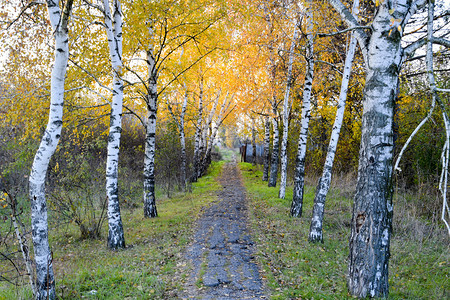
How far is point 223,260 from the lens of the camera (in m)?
5.85

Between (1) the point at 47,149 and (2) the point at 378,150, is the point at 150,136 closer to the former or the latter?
(1) the point at 47,149

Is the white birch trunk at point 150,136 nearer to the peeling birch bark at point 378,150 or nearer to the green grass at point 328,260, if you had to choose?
the green grass at point 328,260

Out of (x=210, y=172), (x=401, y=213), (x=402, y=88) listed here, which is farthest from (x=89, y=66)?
(x=210, y=172)

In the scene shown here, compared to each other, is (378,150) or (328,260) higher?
(378,150)

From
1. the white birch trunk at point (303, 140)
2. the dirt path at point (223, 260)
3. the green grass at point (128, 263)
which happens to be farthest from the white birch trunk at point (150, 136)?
the white birch trunk at point (303, 140)

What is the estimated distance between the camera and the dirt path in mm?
4574

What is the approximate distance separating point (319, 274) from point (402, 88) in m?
8.99

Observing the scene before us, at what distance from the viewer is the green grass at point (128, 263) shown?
4645 millimetres

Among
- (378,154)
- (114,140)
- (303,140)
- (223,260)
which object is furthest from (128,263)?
(303,140)

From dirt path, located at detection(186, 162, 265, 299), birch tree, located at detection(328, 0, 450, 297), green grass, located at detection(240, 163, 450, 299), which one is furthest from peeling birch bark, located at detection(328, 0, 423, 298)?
dirt path, located at detection(186, 162, 265, 299)

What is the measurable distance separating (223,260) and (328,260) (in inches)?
88.7

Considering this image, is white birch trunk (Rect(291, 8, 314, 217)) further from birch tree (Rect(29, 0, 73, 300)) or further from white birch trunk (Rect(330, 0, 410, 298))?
birch tree (Rect(29, 0, 73, 300))

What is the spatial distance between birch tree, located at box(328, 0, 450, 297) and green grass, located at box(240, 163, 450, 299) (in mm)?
651

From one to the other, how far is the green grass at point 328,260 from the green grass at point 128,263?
182 cm
